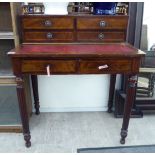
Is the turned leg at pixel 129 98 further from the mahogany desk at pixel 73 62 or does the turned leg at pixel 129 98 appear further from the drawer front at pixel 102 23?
the drawer front at pixel 102 23

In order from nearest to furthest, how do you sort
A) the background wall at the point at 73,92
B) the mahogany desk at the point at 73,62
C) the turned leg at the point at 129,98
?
the mahogany desk at the point at 73,62, the turned leg at the point at 129,98, the background wall at the point at 73,92

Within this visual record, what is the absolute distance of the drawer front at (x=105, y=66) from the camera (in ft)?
4.70

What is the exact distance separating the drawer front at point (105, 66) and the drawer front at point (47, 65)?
0.25 feet

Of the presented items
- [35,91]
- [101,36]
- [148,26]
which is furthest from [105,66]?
[35,91]

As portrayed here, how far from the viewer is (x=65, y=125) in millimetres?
1964

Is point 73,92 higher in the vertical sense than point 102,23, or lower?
lower

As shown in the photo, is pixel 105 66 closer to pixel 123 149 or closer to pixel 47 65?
pixel 47 65

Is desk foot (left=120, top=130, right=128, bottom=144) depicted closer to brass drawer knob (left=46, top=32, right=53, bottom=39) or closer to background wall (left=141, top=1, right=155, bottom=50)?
background wall (left=141, top=1, right=155, bottom=50)

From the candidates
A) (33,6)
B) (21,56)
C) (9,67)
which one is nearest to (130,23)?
(33,6)

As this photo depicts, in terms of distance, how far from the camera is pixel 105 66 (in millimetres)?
1438

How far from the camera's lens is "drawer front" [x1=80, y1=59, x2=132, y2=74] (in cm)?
143

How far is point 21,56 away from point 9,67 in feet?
1.94

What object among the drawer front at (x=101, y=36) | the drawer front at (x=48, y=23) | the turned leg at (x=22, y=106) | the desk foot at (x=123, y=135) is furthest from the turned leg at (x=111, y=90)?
the turned leg at (x=22, y=106)

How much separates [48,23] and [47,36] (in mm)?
106
